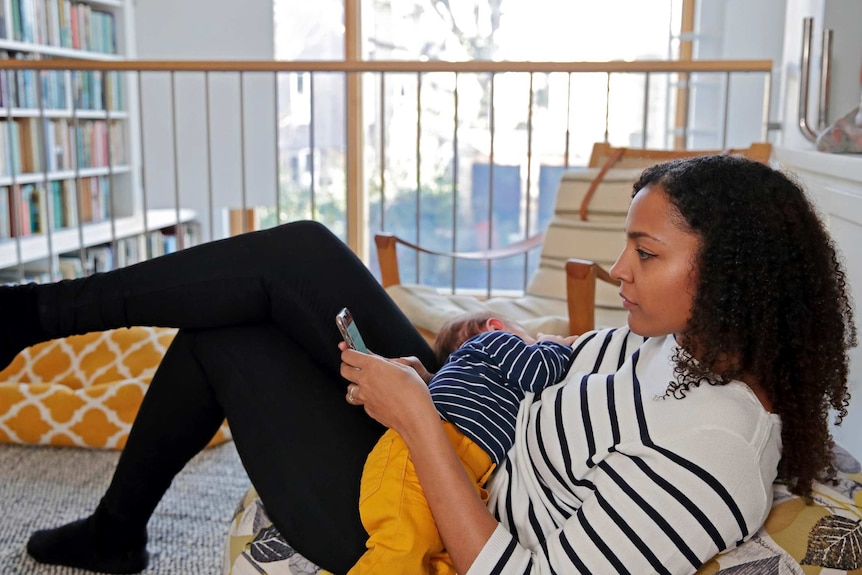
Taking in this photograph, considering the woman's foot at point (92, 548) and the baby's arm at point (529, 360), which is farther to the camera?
the woman's foot at point (92, 548)

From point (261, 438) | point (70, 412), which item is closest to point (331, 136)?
point (70, 412)

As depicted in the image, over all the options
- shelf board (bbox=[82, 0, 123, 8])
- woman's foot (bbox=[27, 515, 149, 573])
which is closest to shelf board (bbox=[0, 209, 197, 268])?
shelf board (bbox=[82, 0, 123, 8])

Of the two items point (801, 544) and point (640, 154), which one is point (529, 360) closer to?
point (801, 544)

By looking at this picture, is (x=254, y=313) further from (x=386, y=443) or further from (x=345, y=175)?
(x=345, y=175)

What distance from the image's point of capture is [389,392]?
104 centimetres

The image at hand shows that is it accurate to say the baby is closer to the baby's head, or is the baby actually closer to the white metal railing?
the baby's head

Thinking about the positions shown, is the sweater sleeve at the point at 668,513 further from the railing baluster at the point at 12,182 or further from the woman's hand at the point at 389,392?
the railing baluster at the point at 12,182

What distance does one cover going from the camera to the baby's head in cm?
155

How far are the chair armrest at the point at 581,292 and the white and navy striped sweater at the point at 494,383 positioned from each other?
65 cm

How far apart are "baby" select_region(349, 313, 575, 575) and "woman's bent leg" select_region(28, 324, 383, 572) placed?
0.21 feet

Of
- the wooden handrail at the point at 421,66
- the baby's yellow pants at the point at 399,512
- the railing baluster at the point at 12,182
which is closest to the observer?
the baby's yellow pants at the point at 399,512

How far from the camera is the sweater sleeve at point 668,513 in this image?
2.87 ft

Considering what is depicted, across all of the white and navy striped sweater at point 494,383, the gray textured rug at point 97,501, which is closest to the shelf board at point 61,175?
the gray textured rug at point 97,501

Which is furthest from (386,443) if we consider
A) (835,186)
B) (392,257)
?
(392,257)
